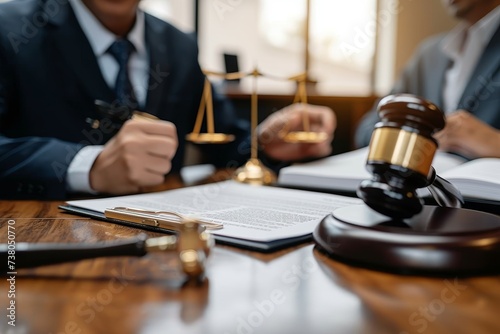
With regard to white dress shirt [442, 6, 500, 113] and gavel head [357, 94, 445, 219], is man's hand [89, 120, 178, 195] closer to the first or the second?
gavel head [357, 94, 445, 219]

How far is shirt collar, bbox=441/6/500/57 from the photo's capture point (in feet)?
5.39

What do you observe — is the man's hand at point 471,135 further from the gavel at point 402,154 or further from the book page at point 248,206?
the gavel at point 402,154

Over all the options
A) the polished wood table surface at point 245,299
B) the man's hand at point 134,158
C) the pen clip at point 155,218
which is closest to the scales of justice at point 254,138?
the man's hand at point 134,158

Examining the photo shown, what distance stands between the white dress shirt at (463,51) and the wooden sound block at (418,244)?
4.19 feet

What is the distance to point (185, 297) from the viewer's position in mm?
396

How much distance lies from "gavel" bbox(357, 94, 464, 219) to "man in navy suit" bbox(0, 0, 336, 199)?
479 millimetres

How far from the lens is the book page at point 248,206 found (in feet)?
1.89

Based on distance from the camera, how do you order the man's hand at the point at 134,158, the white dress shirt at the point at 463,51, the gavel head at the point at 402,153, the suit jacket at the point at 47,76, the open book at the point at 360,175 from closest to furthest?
the gavel head at the point at 402,153 → the open book at the point at 360,175 → the man's hand at the point at 134,158 → the suit jacket at the point at 47,76 → the white dress shirt at the point at 463,51

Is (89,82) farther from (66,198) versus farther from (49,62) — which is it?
(66,198)

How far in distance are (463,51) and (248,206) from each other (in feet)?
4.59

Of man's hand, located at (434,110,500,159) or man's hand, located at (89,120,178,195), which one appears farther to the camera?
man's hand, located at (434,110,500,159)

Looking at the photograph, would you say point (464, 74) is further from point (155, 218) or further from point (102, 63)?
point (155, 218)

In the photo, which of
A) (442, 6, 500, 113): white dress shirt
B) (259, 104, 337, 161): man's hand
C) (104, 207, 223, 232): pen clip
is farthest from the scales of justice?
(442, 6, 500, 113): white dress shirt

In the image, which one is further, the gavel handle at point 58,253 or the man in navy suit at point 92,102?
the man in navy suit at point 92,102
